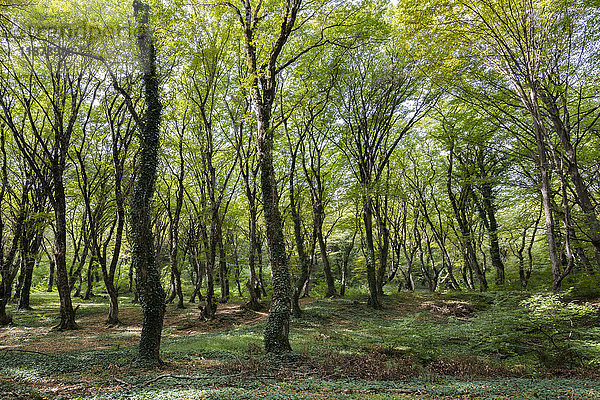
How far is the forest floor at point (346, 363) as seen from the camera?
505 cm

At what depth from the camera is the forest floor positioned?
5.05 metres

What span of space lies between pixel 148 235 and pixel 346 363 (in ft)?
19.4

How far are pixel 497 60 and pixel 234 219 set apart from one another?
19143 millimetres

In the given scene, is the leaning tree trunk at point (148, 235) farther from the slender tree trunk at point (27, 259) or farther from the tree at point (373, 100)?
the slender tree trunk at point (27, 259)

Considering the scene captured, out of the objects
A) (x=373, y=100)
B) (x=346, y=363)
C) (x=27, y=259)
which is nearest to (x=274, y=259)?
(x=346, y=363)

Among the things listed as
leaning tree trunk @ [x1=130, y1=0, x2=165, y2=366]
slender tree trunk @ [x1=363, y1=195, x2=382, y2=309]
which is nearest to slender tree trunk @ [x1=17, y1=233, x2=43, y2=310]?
leaning tree trunk @ [x1=130, y1=0, x2=165, y2=366]

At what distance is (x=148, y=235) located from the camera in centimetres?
784

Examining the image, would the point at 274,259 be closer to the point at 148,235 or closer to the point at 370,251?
the point at 148,235

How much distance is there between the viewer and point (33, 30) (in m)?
11.1

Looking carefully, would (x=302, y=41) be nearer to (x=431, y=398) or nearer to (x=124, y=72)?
(x=124, y=72)

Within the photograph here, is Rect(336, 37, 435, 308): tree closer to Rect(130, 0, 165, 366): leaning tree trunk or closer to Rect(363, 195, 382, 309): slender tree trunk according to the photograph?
Rect(363, 195, 382, 309): slender tree trunk

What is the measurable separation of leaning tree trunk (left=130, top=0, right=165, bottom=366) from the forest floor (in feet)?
2.24

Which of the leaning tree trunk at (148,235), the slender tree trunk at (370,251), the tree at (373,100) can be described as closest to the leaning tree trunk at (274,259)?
the leaning tree trunk at (148,235)

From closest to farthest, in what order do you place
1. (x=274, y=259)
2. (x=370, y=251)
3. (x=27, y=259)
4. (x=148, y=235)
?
(x=148, y=235) → (x=274, y=259) → (x=370, y=251) → (x=27, y=259)
